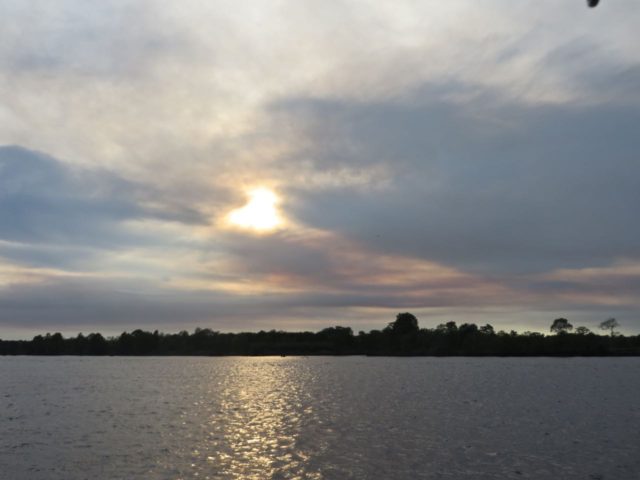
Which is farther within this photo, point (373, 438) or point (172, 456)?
point (373, 438)

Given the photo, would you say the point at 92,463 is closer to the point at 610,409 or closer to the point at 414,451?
the point at 414,451

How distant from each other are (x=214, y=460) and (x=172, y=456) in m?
3.67

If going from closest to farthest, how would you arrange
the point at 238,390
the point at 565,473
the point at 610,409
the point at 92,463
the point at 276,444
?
the point at 565,473, the point at 92,463, the point at 276,444, the point at 610,409, the point at 238,390

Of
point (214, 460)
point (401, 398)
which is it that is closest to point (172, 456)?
point (214, 460)

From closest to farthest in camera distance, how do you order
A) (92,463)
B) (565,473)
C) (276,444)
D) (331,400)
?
(565,473) < (92,463) < (276,444) < (331,400)

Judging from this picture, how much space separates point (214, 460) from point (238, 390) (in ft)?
249

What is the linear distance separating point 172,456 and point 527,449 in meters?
27.9

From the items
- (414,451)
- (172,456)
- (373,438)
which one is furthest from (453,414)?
(172,456)

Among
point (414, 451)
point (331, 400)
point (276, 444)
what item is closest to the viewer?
point (414, 451)

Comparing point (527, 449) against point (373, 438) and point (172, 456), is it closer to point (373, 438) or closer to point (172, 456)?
point (373, 438)

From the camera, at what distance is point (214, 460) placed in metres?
44.8

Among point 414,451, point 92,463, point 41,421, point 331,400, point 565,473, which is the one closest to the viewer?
point 565,473

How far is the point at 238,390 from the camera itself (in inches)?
4688

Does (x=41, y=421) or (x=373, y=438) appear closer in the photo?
(x=373, y=438)
